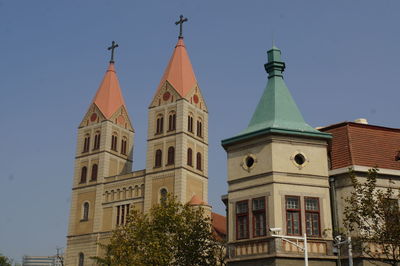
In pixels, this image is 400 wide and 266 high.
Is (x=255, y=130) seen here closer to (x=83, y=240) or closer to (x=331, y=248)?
(x=331, y=248)

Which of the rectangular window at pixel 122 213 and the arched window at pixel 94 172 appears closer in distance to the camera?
→ the rectangular window at pixel 122 213

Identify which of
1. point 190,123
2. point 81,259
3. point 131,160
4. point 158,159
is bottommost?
point 81,259

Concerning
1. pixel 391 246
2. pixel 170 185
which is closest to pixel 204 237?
pixel 391 246

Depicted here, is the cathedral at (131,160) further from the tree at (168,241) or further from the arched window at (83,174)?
the tree at (168,241)

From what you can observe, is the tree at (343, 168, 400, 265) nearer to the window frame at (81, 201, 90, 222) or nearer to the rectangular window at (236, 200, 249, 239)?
the rectangular window at (236, 200, 249, 239)

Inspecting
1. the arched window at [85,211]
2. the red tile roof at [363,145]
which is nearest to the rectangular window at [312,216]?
the red tile roof at [363,145]

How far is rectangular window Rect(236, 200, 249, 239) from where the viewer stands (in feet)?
84.2

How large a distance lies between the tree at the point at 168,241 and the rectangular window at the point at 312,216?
6596 millimetres

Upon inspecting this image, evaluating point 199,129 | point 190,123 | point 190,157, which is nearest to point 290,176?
point 190,157

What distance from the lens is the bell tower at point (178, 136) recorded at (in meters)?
73.8

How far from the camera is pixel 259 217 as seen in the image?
83.0 ft

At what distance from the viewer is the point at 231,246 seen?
84.8ft

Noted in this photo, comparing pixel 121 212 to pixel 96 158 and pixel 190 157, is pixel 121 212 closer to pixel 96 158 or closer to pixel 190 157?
pixel 96 158

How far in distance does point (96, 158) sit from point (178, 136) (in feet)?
48.9
